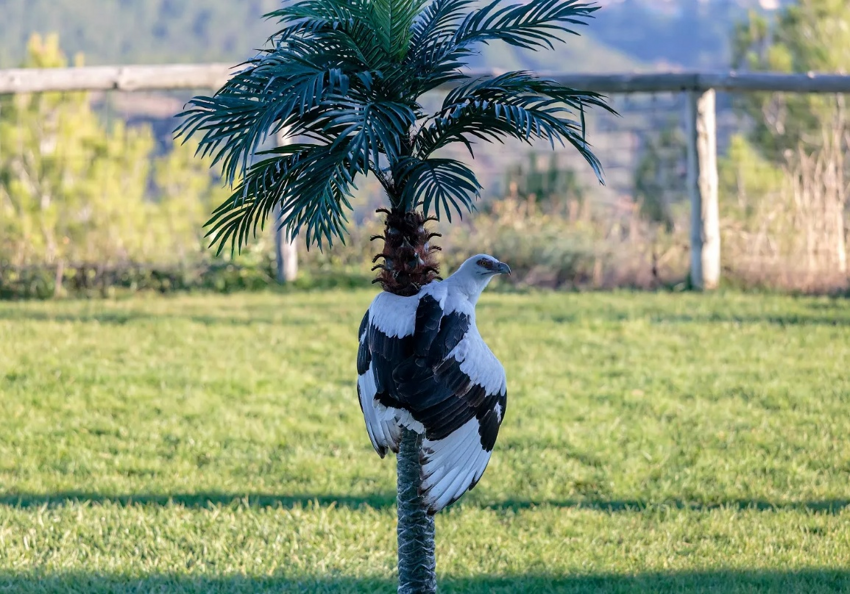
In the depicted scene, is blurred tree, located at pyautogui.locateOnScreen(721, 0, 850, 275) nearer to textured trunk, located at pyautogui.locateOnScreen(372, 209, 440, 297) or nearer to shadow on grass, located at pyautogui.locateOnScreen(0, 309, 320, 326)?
shadow on grass, located at pyautogui.locateOnScreen(0, 309, 320, 326)

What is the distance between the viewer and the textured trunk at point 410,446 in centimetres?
263

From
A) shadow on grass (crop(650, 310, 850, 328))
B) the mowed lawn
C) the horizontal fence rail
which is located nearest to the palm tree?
the mowed lawn

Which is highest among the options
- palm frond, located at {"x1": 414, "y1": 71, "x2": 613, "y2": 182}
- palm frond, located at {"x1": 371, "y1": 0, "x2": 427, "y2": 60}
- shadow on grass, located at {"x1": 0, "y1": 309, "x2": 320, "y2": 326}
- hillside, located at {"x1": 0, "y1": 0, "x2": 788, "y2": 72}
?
hillside, located at {"x1": 0, "y1": 0, "x2": 788, "y2": 72}

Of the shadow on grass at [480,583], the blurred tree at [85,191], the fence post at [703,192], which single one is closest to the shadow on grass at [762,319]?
the fence post at [703,192]

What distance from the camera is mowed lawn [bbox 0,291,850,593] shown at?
3.68m

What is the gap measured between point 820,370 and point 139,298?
19.3 ft

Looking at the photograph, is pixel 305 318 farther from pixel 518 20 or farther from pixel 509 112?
pixel 509 112

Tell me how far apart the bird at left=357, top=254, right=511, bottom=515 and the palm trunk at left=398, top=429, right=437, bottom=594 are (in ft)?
0.16

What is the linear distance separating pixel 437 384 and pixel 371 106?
0.75 meters

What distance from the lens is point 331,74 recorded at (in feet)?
7.68

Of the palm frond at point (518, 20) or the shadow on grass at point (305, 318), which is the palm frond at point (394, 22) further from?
the shadow on grass at point (305, 318)

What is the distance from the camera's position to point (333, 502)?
430cm

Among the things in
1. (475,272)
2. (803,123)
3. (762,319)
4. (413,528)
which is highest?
(803,123)

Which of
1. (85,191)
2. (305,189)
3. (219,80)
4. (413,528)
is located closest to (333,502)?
(413,528)
